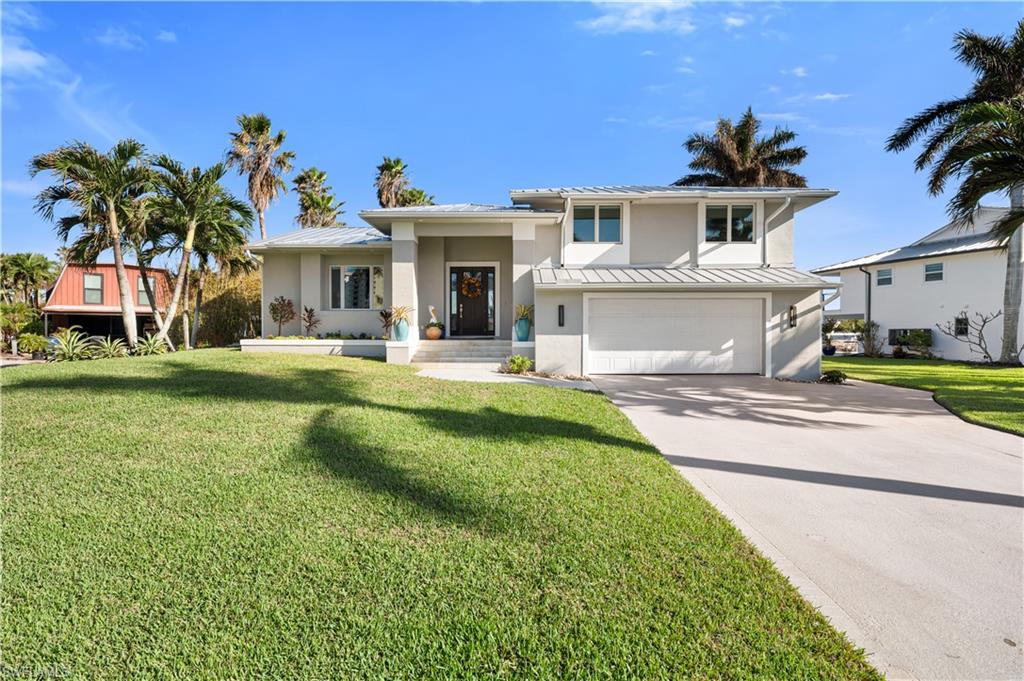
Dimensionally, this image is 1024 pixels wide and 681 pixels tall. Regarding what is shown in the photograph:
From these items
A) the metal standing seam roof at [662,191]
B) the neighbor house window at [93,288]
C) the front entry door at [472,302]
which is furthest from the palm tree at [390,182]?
the metal standing seam roof at [662,191]

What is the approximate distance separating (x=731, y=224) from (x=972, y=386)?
6.98m

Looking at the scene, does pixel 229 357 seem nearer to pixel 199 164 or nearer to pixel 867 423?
pixel 199 164

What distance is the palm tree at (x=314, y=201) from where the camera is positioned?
29.5m

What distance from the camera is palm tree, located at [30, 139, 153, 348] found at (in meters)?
13.7

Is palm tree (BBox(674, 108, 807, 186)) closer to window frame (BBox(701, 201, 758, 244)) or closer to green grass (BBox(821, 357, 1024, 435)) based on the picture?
green grass (BBox(821, 357, 1024, 435))

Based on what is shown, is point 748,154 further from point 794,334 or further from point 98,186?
point 98,186

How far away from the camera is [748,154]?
26.5 meters

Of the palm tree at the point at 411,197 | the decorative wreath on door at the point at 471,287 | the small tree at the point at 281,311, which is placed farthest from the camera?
the palm tree at the point at 411,197

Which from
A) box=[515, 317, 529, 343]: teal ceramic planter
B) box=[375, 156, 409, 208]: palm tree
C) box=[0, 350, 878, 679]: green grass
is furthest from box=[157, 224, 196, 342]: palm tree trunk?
box=[375, 156, 409, 208]: palm tree

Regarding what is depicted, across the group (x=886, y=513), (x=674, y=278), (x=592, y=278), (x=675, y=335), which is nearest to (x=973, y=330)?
(x=675, y=335)

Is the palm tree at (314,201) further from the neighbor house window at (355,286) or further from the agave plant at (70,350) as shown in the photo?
the agave plant at (70,350)

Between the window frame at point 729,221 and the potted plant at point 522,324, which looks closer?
the potted plant at point 522,324

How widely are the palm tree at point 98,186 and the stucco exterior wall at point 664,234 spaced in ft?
50.7

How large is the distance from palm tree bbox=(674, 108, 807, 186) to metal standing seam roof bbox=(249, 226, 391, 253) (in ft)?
66.2
